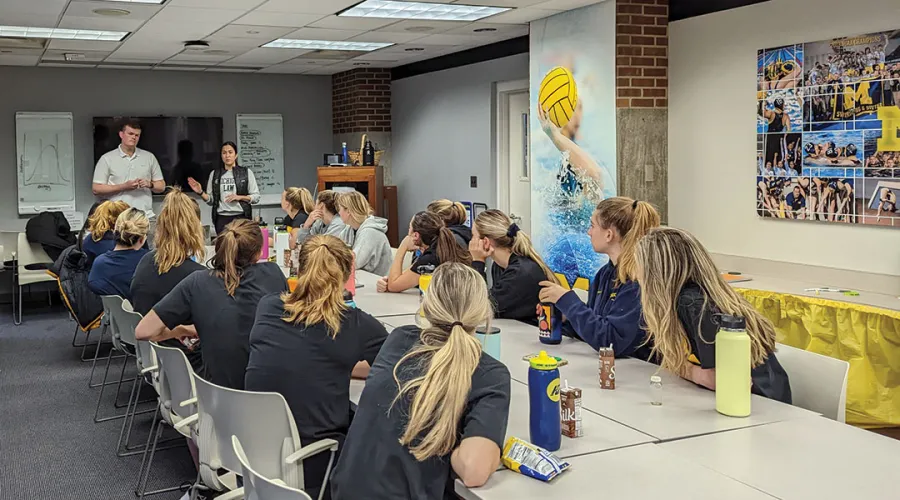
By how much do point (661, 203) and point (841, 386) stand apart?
3635 millimetres

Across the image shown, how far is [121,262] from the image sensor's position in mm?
5496

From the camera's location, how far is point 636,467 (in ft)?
7.06

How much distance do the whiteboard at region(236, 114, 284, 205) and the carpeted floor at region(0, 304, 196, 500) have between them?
431 cm

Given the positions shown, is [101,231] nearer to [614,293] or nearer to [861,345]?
[614,293]

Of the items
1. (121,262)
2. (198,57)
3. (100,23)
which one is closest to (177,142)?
(198,57)

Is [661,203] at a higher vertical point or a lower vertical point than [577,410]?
higher

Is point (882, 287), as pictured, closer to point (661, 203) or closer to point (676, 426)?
point (661, 203)

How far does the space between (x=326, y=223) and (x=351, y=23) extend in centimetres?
166

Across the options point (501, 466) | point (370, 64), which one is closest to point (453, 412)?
point (501, 466)

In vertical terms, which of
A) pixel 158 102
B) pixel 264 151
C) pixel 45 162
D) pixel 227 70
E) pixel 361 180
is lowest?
pixel 361 180

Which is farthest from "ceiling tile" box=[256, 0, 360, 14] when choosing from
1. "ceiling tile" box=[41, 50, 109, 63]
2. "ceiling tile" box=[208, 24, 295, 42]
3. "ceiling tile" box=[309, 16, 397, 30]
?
"ceiling tile" box=[41, 50, 109, 63]

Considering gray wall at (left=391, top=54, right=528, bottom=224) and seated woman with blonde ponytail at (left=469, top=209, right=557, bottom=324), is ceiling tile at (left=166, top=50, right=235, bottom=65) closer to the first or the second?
gray wall at (left=391, top=54, right=528, bottom=224)

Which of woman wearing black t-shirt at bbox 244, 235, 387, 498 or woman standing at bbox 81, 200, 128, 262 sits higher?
woman standing at bbox 81, 200, 128, 262

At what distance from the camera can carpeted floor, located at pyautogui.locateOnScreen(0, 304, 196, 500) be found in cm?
422
